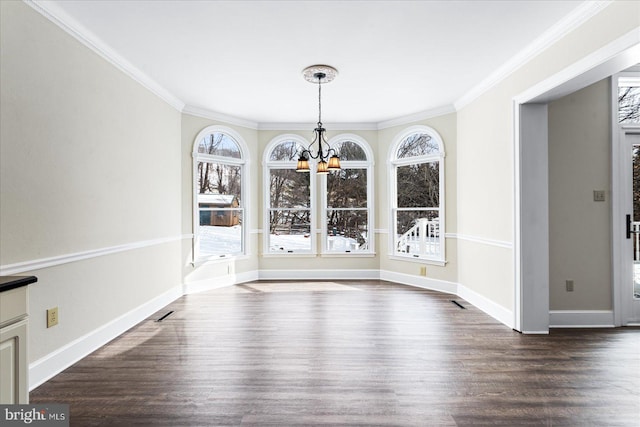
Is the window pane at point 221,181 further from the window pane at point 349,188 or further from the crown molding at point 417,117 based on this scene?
the crown molding at point 417,117

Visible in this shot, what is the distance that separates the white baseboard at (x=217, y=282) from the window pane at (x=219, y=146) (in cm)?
206

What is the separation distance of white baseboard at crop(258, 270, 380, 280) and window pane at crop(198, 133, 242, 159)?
220 cm

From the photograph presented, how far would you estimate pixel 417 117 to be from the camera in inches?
228

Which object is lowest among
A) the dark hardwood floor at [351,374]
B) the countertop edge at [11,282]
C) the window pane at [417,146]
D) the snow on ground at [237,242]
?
the dark hardwood floor at [351,374]

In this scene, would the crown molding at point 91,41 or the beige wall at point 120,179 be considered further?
the crown molding at point 91,41

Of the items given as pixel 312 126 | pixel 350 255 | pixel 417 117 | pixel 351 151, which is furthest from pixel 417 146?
pixel 350 255

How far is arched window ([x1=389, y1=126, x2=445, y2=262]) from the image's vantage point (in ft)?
18.4

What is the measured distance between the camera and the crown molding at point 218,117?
208 inches

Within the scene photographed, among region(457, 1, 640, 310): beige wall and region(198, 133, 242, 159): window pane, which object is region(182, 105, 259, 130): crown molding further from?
region(457, 1, 640, 310): beige wall

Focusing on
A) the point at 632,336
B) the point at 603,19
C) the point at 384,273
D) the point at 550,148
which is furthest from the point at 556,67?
the point at 384,273

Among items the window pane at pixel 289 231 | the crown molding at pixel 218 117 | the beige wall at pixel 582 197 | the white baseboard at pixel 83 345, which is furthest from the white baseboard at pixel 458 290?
the white baseboard at pixel 83 345

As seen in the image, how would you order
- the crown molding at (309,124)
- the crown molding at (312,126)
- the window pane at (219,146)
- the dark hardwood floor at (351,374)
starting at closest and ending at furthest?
the dark hardwood floor at (351,374) → the crown molding at (309,124) → the window pane at (219,146) → the crown molding at (312,126)

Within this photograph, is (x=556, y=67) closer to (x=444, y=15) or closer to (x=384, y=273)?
(x=444, y=15)

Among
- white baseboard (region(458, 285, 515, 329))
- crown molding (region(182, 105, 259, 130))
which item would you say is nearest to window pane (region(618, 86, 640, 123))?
white baseboard (region(458, 285, 515, 329))
